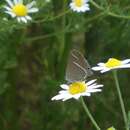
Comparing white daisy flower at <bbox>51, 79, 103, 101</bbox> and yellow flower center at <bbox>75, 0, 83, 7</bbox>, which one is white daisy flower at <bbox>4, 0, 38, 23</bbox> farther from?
white daisy flower at <bbox>51, 79, 103, 101</bbox>

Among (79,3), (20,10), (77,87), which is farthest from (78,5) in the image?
(77,87)

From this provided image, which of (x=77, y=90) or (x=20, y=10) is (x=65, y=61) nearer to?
(x=20, y=10)

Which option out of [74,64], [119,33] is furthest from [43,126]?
[74,64]

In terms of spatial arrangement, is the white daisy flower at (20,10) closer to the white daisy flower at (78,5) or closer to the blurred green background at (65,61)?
the blurred green background at (65,61)

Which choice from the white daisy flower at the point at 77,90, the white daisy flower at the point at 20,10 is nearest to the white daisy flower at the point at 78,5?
the white daisy flower at the point at 20,10

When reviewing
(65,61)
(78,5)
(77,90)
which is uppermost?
(78,5)

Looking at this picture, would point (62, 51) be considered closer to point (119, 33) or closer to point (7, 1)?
point (119, 33)
